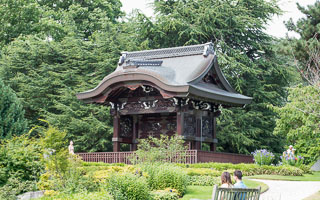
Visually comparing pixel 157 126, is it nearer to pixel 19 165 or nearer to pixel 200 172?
pixel 200 172

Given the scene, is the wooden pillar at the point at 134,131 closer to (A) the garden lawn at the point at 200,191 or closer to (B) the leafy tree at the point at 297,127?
(B) the leafy tree at the point at 297,127

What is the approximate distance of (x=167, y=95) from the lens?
2330 centimetres

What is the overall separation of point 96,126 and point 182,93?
9.20m

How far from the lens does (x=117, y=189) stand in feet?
44.9

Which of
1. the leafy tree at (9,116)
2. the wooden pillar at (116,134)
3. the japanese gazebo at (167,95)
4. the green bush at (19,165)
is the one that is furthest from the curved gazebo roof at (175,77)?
the green bush at (19,165)

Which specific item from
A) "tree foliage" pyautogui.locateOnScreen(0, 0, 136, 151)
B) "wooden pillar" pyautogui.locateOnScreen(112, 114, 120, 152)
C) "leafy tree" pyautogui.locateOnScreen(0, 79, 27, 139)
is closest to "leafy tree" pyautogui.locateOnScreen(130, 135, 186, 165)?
"wooden pillar" pyautogui.locateOnScreen(112, 114, 120, 152)

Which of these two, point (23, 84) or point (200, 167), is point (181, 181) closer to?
point (200, 167)

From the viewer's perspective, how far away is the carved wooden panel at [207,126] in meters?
26.3

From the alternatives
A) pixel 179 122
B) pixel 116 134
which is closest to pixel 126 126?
pixel 116 134

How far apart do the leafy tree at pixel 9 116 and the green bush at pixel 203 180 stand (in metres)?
10.6

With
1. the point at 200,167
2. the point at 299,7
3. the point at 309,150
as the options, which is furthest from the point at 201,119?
the point at 299,7

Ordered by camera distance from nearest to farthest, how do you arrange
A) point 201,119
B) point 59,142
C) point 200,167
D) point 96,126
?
1. point 59,142
2. point 200,167
3. point 201,119
4. point 96,126

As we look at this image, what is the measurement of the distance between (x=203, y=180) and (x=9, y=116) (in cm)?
1141

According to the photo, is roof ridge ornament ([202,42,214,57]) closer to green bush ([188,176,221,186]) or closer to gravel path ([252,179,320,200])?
gravel path ([252,179,320,200])
